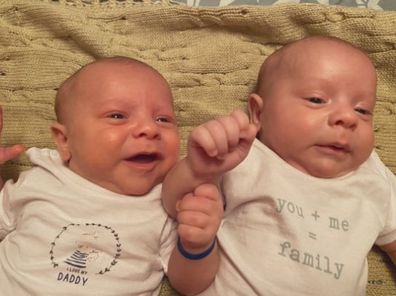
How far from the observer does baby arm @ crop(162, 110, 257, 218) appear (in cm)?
79

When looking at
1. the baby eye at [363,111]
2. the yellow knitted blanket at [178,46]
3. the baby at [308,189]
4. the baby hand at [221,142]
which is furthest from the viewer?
the yellow knitted blanket at [178,46]

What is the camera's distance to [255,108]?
3.96 feet

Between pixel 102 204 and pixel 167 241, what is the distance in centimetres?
16

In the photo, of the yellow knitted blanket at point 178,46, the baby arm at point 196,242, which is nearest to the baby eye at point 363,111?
the yellow knitted blanket at point 178,46

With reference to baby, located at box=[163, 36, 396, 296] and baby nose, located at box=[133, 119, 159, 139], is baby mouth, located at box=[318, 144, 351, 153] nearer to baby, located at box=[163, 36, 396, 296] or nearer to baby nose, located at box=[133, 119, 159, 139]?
baby, located at box=[163, 36, 396, 296]

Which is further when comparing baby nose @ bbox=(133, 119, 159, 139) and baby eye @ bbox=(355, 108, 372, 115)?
baby eye @ bbox=(355, 108, 372, 115)

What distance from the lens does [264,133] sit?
45.9 inches

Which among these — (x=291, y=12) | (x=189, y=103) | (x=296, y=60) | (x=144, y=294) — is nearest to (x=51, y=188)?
(x=144, y=294)

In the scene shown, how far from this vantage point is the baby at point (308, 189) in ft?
3.40

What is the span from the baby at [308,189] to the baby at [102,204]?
7 centimetres

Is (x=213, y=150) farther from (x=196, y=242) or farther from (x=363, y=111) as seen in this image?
(x=363, y=111)

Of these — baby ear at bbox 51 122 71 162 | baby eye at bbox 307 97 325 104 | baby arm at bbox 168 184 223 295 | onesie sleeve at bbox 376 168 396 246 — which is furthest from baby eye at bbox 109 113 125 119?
onesie sleeve at bbox 376 168 396 246

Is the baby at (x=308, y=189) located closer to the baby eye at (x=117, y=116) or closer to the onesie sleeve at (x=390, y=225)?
the onesie sleeve at (x=390, y=225)

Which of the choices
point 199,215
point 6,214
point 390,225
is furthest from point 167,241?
point 390,225
